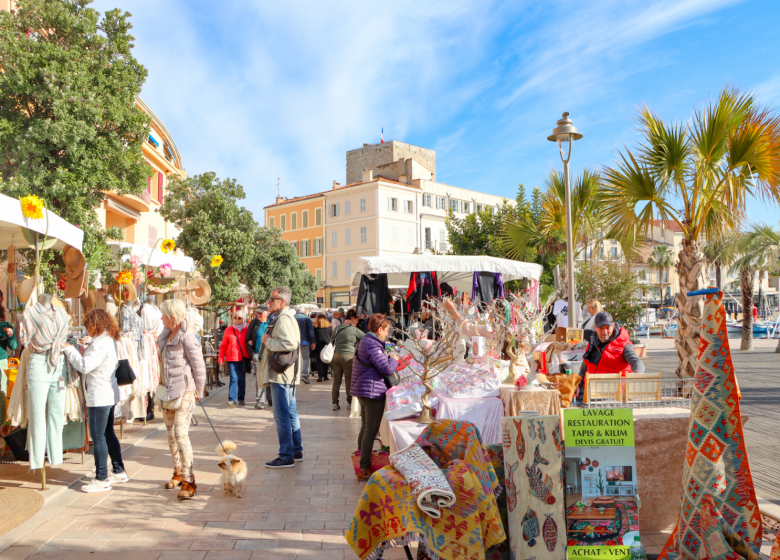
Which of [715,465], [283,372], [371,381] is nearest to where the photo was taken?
[715,465]

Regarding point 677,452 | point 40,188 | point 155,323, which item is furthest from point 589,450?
point 40,188

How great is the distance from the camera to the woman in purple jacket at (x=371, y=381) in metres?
5.47

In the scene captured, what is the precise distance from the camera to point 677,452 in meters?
3.98

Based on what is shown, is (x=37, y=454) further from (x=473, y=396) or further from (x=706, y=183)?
(x=706, y=183)

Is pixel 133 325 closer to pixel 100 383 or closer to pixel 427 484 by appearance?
pixel 100 383

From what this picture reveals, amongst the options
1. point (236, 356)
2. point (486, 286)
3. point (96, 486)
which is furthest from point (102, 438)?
point (486, 286)

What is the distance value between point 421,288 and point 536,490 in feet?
25.3

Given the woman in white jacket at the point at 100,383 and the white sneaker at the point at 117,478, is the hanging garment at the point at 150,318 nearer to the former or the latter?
the woman in white jacket at the point at 100,383

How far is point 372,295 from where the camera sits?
34.8 feet

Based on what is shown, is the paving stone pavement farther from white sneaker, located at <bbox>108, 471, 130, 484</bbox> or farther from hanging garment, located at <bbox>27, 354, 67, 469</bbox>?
hanging garment, located at <bbox>27, 354, 67, 469</bbox>

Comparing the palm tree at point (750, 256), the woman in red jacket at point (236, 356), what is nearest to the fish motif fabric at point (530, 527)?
the woman in red jacket at point (236, 356)

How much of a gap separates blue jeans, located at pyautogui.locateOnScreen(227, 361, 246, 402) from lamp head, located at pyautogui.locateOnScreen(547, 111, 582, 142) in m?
7.06

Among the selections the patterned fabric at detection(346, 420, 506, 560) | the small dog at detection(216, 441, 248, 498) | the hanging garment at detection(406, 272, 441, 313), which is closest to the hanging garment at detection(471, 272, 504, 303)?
the hanging garment at detection(406, 272, 441, 313)

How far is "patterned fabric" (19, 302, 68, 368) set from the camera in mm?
5109
